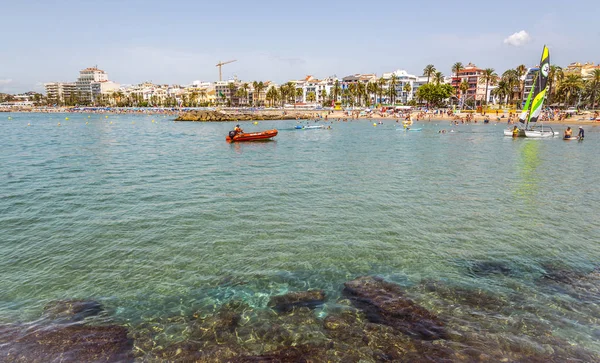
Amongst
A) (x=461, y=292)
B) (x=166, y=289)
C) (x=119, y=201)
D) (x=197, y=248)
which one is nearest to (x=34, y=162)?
(x=119, y=201)

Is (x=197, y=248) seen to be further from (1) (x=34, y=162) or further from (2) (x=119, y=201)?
(1) (x=34, y=162)

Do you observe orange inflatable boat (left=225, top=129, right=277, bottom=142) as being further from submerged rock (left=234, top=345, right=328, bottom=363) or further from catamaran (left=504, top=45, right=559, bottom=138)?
submerged rock (left=234, top=345, right=328, bottom=363)

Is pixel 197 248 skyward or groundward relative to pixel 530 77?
groundward

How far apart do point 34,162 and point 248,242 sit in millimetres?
27955

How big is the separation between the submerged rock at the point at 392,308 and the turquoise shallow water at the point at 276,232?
488mm

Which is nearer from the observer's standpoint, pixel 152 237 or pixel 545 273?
pixel 545 273

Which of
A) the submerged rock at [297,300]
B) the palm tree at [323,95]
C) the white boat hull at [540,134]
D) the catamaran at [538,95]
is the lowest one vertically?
the submerged rock at [297,300]

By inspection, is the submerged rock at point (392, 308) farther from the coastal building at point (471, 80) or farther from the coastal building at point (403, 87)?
the coastal building at point (403, 87)

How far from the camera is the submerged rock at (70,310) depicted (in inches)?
353

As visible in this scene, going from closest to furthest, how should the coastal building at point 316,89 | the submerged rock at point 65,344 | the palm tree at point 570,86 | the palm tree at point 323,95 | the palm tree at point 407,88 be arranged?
the submerged rock at point 65,344, the palm tree at point 570,86, the palm tree at point 407,88, the palm tree at point 323,95, the coastal building at point 316,89

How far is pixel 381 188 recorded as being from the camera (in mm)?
22391

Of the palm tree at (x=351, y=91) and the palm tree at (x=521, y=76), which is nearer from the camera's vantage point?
the palm tree at (x=521, y=76)

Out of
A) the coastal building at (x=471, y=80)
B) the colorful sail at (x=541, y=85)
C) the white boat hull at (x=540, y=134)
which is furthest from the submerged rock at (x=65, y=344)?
the coastal building at (x=471, y=80)

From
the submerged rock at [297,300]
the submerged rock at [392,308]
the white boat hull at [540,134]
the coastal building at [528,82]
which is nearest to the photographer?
the submerged rock at [392,308]
